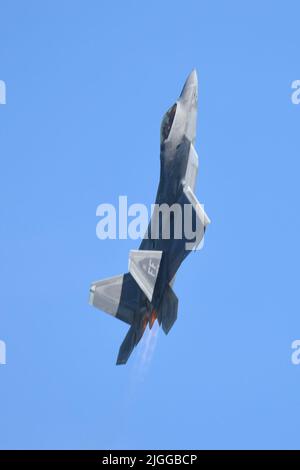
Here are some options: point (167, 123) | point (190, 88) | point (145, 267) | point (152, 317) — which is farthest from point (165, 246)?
point (190, 88)

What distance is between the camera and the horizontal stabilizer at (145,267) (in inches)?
2468

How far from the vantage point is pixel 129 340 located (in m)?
66.6

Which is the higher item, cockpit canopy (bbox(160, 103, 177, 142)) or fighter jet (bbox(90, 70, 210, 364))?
cockpit canopy (bbox(160, 103, 177, 142))

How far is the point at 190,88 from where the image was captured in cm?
6681

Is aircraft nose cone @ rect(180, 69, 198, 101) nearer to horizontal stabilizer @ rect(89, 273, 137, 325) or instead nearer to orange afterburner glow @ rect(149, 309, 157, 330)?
horizontal stabilizer @ rect(89, 273, 137, 325)

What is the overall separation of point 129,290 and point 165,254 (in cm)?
308

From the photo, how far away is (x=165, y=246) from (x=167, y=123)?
20.6 feet

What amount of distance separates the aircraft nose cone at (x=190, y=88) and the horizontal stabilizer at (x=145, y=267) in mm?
8661

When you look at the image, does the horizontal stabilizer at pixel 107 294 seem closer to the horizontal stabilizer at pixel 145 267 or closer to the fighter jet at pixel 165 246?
the fighter jet at pixel 165 246

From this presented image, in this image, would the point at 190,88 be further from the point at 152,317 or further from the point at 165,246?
the point at 152,317

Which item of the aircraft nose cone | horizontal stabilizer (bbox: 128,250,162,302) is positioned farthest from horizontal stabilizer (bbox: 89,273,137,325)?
the aircraft nose cone

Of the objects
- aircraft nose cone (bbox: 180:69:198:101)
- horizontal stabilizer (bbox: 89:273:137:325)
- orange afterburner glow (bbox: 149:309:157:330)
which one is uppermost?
aircraft nose cone (bbox: 180:69:198:101)

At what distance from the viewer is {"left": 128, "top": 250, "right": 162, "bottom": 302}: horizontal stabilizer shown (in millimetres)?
62688
